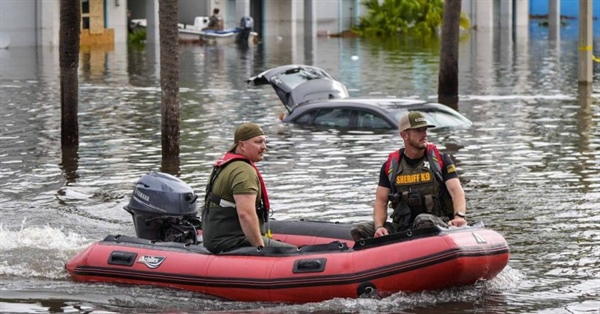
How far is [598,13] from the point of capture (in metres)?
93.6

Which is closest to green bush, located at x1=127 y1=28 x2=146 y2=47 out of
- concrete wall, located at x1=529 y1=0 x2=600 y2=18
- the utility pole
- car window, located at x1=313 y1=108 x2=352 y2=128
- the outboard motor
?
the utility pole

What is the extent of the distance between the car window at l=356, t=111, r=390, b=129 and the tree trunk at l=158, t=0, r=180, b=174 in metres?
4.83

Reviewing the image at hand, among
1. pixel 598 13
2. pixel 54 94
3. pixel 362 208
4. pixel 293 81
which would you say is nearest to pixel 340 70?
pixel 54 94

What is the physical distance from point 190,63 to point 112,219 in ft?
94.7

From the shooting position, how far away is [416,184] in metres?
11.1

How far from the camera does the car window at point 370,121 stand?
22.5 meters

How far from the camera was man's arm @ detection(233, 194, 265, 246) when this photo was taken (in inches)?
418

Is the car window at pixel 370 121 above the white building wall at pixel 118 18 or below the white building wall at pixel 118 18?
below

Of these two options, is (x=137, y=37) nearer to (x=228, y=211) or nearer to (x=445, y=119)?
(x=445, y=119)

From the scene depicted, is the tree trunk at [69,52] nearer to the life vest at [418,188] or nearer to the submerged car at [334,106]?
the submerged car at [334,106]

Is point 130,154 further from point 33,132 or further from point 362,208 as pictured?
point 362,208

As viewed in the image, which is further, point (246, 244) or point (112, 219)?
point (112, 219)

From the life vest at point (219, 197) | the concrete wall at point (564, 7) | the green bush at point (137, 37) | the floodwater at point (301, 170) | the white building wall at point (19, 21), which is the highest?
the concrete wall at point (564, 7)

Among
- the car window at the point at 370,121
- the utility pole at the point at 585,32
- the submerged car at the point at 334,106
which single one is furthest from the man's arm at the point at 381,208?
the utility pole at the point at 585,32
